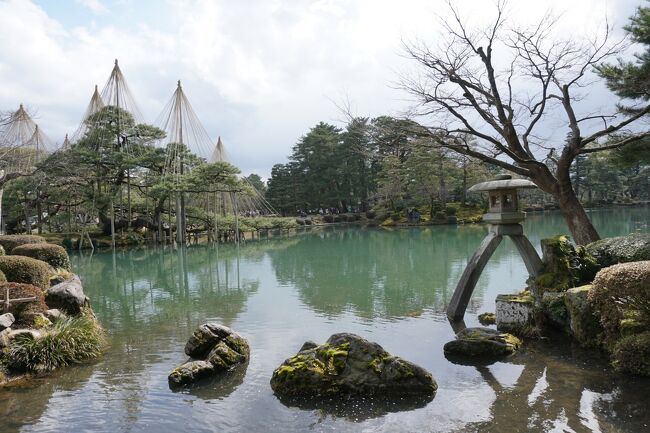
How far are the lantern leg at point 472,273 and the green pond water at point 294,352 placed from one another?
0.31 m

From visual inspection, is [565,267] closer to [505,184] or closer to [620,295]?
[505,184]

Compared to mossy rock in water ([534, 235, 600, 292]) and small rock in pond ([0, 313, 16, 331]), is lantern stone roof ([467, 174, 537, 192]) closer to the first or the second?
mossy rock in water ([534, 235, 600, 292])

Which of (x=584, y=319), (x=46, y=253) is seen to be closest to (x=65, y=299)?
(x=46, y=253)

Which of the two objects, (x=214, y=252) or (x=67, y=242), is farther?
(x=67, y=242)

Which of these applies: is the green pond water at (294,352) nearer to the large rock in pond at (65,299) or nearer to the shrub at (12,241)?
the large rock in pond at (65,299)

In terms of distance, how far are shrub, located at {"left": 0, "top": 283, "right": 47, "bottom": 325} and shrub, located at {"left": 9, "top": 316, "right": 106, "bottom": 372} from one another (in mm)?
Answer: 435

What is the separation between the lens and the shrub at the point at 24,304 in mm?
6883

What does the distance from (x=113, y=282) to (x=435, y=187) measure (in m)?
27.9

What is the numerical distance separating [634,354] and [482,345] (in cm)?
166

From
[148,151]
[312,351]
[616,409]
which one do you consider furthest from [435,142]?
[148,151]

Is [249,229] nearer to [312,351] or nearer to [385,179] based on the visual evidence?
[385,179]

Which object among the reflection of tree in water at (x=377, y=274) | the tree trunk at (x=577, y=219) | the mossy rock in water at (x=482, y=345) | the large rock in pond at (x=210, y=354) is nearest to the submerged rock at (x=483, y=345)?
the mossy rock in water at (x=482, y=345)

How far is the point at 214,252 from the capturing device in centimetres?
2448

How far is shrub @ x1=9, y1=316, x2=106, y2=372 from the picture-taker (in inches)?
237
